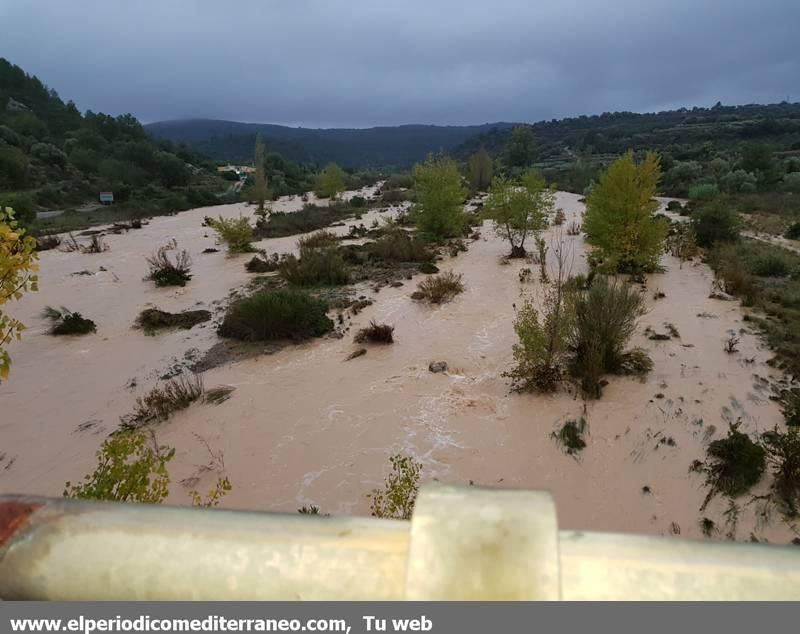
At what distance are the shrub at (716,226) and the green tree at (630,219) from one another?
3742 millimetres

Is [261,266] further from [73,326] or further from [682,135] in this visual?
[682,135]

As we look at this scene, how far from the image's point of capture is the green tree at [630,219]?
34.8ft

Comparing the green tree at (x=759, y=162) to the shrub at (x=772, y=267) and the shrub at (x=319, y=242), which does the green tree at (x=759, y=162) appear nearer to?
the shrub at (x=772, y=267)

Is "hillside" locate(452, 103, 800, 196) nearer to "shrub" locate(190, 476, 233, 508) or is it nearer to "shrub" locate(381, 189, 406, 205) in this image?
"shrub" locate(381, 189, 406, 205)

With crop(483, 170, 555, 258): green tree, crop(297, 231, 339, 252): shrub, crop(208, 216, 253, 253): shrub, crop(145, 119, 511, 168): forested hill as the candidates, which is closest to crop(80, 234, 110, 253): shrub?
crop(208, 216, 253, 253): shrub

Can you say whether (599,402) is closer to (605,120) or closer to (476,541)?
(476,541)

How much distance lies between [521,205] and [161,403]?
11918 mm

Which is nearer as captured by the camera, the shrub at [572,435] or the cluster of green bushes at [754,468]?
the cluster of green bushes at [754,468]

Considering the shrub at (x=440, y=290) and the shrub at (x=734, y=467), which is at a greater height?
the shrub at (x=734, y=467)

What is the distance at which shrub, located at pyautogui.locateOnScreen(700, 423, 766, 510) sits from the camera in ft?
12.6

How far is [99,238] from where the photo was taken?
18172 mm

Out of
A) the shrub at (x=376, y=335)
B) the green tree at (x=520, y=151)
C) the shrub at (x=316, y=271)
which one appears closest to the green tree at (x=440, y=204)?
the shrub at (x=316, y=271)

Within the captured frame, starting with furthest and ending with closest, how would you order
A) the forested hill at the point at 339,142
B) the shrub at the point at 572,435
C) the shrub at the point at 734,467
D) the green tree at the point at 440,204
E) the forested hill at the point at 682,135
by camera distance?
the forested hill at the point at 339,142 → the forested hill at the point at 682,135 → the green tree at the point at 440,204 → the shrub at the point at 572,435 → the shrub at the point at 734,467

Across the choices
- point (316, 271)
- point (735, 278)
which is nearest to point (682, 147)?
point (735, 278)
